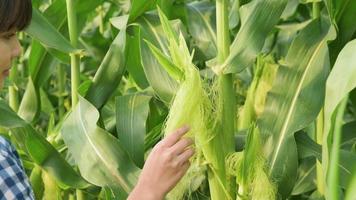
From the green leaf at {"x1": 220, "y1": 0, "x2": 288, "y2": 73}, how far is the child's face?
0.47 meters

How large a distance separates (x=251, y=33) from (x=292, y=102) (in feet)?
0.77

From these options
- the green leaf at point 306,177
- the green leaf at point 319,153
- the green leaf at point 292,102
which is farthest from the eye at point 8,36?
the green leaf at point 306,177

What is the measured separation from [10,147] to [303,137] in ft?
2.60

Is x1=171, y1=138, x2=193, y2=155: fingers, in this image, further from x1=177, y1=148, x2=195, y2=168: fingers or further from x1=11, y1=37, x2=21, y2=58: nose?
x1=11, y1=37, x2=21, y2=58: nose

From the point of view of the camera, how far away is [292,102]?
187 cm

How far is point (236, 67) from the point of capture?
5.43 feet

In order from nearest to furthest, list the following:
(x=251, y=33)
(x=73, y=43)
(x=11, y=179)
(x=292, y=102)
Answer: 1. (x=11, y=179)
2. (x=251, y=33)
3. (x=292, y=102)
4. (x=73, y=43)

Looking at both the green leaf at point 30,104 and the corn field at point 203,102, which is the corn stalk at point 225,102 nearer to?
the corn field at point 203,102

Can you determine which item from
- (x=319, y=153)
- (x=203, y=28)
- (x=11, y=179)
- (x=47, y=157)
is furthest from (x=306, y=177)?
(x=11, y=179)

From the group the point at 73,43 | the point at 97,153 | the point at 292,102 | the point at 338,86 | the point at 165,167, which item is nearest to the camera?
the point at 338,86

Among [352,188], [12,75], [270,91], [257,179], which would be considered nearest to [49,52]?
[12,75]

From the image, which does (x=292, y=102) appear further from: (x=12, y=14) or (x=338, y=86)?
(x=12, y=14)

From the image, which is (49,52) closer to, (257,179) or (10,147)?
(10,147)

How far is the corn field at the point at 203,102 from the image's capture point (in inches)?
61.6
